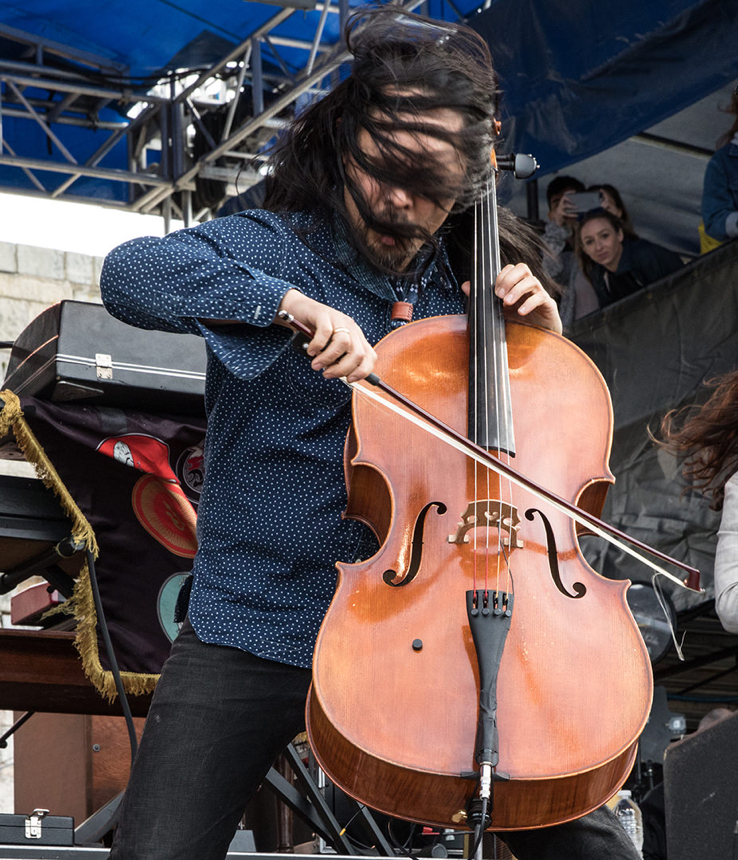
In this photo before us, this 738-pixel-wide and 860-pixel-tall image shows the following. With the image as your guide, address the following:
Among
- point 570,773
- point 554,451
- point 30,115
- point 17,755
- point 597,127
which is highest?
point 30,115

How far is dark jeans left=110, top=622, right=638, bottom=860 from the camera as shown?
4.25 feet

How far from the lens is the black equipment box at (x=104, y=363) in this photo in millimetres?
2209

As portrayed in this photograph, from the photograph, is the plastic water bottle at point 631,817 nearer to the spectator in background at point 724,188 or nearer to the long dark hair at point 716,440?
the long dark hair at point 716,440

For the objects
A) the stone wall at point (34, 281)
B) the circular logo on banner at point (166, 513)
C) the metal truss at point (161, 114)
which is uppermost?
the metal truss at point (161, 114)

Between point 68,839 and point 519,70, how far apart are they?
2608 mm

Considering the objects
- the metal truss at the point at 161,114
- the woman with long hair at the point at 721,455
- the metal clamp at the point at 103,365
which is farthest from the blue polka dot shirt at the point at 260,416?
the metal truss at the point at 161,114

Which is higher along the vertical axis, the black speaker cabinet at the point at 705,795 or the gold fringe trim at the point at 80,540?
the gold fringe trim at the point at 80,540

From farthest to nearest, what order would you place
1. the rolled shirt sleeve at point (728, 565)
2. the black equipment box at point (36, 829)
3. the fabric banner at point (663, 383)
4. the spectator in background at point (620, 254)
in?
the spectator in background at point (620, 254) < the fabric banner at point (663, 383) < the rolled shirt sleeve at point (728, 565) < the black equipment box at point (36, 829)

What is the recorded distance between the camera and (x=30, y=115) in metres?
6.52

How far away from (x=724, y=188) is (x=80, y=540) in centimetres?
277

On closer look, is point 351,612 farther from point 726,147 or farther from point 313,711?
point 726,147

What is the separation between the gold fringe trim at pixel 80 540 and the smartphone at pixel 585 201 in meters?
3.01

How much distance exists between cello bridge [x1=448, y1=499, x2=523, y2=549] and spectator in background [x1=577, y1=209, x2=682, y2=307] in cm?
338

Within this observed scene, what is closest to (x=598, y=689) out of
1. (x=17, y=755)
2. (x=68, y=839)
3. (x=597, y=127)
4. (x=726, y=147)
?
(x=68, y=839)
